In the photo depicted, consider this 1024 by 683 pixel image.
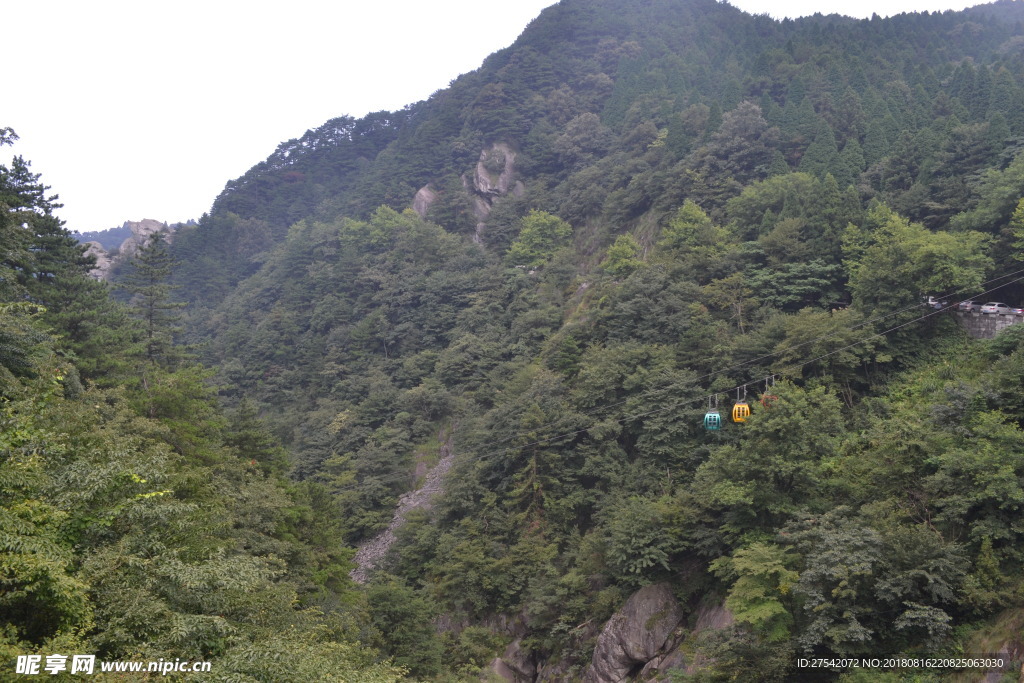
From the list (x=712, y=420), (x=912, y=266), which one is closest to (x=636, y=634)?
(x=712, y=420)

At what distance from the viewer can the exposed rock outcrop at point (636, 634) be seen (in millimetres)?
16656

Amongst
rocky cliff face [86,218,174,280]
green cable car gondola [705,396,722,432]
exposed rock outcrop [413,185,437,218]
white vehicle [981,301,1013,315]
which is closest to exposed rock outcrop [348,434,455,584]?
green cable car gondola [705,396,722,432]

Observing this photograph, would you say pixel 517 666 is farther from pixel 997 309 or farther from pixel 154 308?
pixel 154 308

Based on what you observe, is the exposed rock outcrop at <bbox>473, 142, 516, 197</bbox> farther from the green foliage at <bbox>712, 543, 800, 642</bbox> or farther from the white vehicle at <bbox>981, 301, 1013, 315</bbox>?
the green foliage at <bbox>712, 543, 800, 642</bbox>

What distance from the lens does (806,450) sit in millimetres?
15461

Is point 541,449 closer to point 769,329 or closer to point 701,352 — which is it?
point 701,352

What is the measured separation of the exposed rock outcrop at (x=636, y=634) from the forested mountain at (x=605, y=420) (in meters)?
0.08

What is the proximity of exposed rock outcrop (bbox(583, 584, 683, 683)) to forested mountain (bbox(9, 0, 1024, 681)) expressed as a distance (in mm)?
84

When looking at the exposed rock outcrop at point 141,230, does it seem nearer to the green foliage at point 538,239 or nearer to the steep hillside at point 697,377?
the steep hillside at point 697,377

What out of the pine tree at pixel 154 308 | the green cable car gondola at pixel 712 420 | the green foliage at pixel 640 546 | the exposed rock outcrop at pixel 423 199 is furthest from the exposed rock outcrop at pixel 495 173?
the green foliage at pixel 640 546

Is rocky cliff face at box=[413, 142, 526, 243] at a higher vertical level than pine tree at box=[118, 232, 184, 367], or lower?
higher

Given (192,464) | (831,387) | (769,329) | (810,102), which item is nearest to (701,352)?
(769,329)

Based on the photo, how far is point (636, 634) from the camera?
1691cm

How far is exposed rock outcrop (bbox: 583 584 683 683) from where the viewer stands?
54.6 ft
